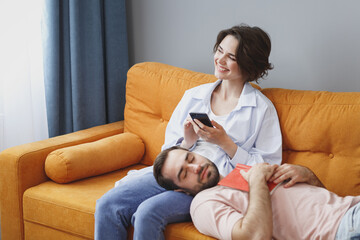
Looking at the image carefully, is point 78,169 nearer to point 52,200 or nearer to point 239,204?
point 52,200

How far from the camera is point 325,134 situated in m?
1.98

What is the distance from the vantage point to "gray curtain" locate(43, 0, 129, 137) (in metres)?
2.68

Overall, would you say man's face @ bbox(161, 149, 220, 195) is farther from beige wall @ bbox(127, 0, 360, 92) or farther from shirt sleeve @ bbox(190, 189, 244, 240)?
beige wall @ bbox(127, 0, 360, 92)

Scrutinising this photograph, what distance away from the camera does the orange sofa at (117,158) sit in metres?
1.93

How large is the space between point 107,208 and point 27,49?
135cm

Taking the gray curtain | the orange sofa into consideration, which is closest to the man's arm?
the orange sofa

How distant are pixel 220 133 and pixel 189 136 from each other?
19 centimetres

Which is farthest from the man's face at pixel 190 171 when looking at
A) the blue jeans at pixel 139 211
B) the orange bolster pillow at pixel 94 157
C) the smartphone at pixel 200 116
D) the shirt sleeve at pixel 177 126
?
the orange bolster pillow at pixel 94 157

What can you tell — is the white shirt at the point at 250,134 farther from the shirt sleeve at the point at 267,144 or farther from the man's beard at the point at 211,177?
the man's beard at the point at 211,177

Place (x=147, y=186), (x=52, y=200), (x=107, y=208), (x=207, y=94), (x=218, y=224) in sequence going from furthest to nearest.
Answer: (x=207, y=94)
(x=52, y=200)
(x=147, y=186)
(x=107, y=208)
(x=218, y=224)

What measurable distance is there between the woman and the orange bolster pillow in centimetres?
27

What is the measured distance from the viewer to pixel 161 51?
9.69 ft

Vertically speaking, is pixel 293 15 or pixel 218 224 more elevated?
pixel 293 15

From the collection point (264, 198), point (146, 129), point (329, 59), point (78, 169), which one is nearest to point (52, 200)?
point (78, 169)
